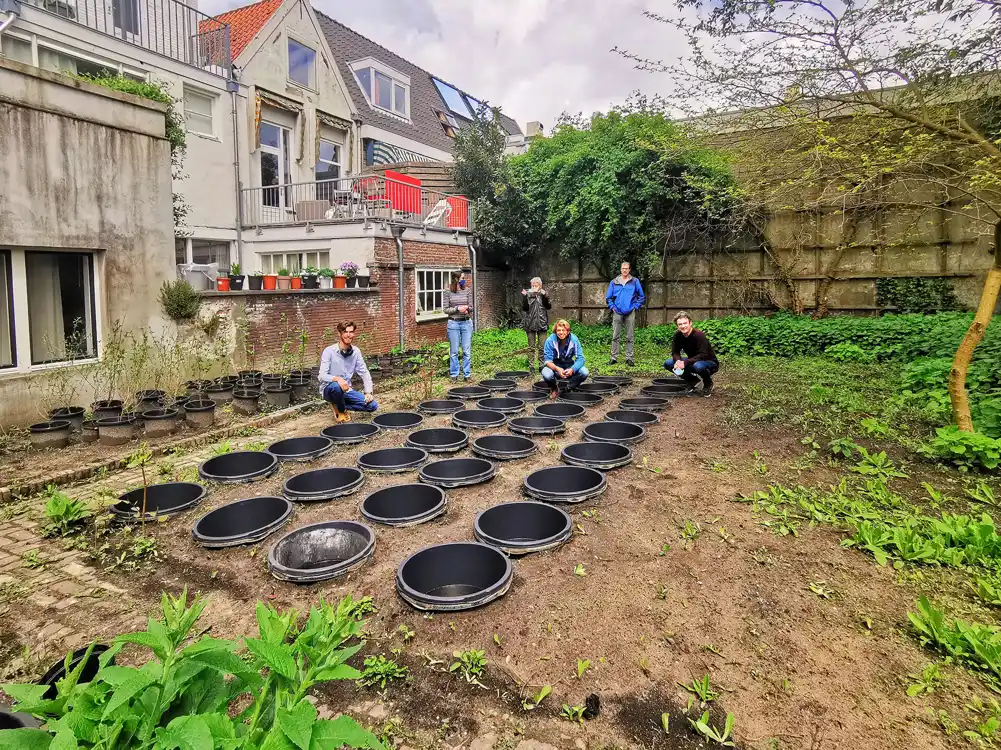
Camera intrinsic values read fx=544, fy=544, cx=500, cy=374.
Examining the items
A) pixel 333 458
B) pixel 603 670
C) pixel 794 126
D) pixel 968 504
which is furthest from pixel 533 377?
pixel 603 670

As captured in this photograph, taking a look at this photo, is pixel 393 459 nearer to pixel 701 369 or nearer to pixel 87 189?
pixel 701 369

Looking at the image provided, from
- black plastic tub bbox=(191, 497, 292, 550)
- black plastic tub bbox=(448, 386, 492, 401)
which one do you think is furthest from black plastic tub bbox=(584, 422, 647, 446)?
black plastic tub bbox=(191, 497, 292, 550)

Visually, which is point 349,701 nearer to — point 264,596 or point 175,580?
point 264,596

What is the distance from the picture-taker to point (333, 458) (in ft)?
17.9

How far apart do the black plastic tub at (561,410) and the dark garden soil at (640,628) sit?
251 cm

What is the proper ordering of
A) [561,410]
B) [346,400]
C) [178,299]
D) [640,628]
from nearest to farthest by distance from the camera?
[640,628] < [346,400] < [561,410] < [178,299]

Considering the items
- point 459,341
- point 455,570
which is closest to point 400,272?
point 459,341

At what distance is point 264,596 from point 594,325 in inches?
501

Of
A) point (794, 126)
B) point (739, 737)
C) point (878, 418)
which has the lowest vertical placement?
point (739, 737)

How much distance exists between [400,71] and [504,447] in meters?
19.2

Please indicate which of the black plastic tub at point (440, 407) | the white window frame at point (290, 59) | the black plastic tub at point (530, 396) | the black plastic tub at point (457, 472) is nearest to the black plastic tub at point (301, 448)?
the black plastic tub at point (457, 472)

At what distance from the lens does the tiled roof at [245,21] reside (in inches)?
539

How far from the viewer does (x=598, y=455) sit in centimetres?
543

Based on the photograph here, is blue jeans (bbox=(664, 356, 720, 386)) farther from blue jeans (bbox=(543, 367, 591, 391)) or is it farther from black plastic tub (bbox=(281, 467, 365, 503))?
black plastic tub (bbox=(281, 467, 365, 503))
